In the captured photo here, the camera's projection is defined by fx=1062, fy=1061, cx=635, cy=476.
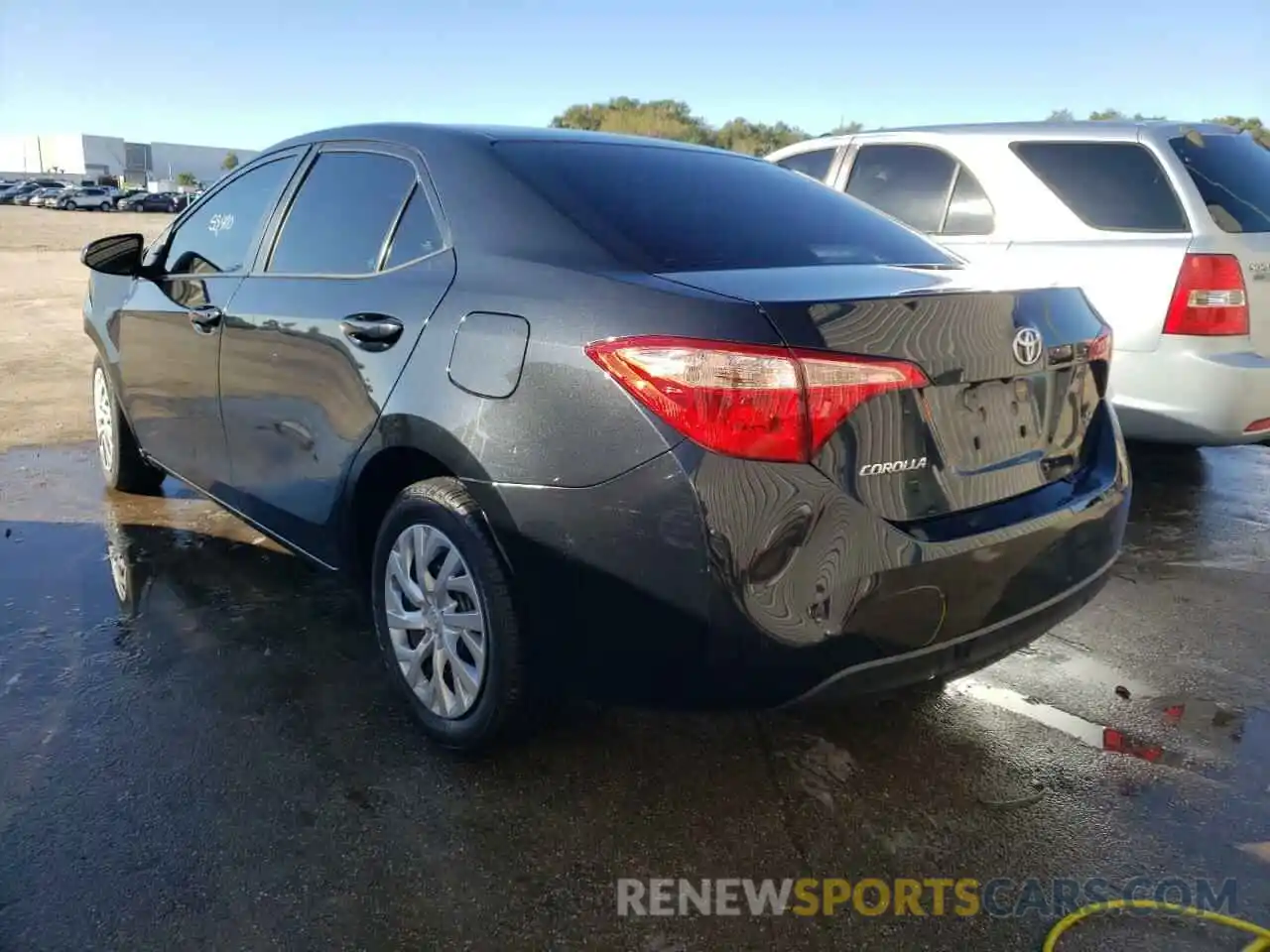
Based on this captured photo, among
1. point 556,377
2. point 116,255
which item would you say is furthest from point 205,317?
point 556,377

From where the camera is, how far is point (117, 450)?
5.10 metres

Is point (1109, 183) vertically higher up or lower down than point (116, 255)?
higher up

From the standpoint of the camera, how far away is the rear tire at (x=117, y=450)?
5.01 metres

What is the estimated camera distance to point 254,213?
3.81 m

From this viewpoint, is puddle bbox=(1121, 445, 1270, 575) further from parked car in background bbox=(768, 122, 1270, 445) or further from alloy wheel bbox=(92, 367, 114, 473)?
alloy wheel bbox=(92, 367, 114, 473)

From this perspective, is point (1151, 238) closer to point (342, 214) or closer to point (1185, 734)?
point (1185, 734)

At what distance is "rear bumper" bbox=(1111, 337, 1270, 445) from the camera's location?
4465 mm

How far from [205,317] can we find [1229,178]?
4.43 metres

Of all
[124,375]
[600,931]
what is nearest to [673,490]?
[600,931]

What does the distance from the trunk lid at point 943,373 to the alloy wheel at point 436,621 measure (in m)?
0.94

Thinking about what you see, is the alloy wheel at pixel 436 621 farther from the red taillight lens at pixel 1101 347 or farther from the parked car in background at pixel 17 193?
the parked car in background at pixel 17 193

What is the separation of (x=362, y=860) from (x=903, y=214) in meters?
4.76

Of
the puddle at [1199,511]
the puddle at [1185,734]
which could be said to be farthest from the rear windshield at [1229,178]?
the puddle at [1185,734]

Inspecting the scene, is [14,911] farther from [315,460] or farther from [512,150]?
[512,150]
